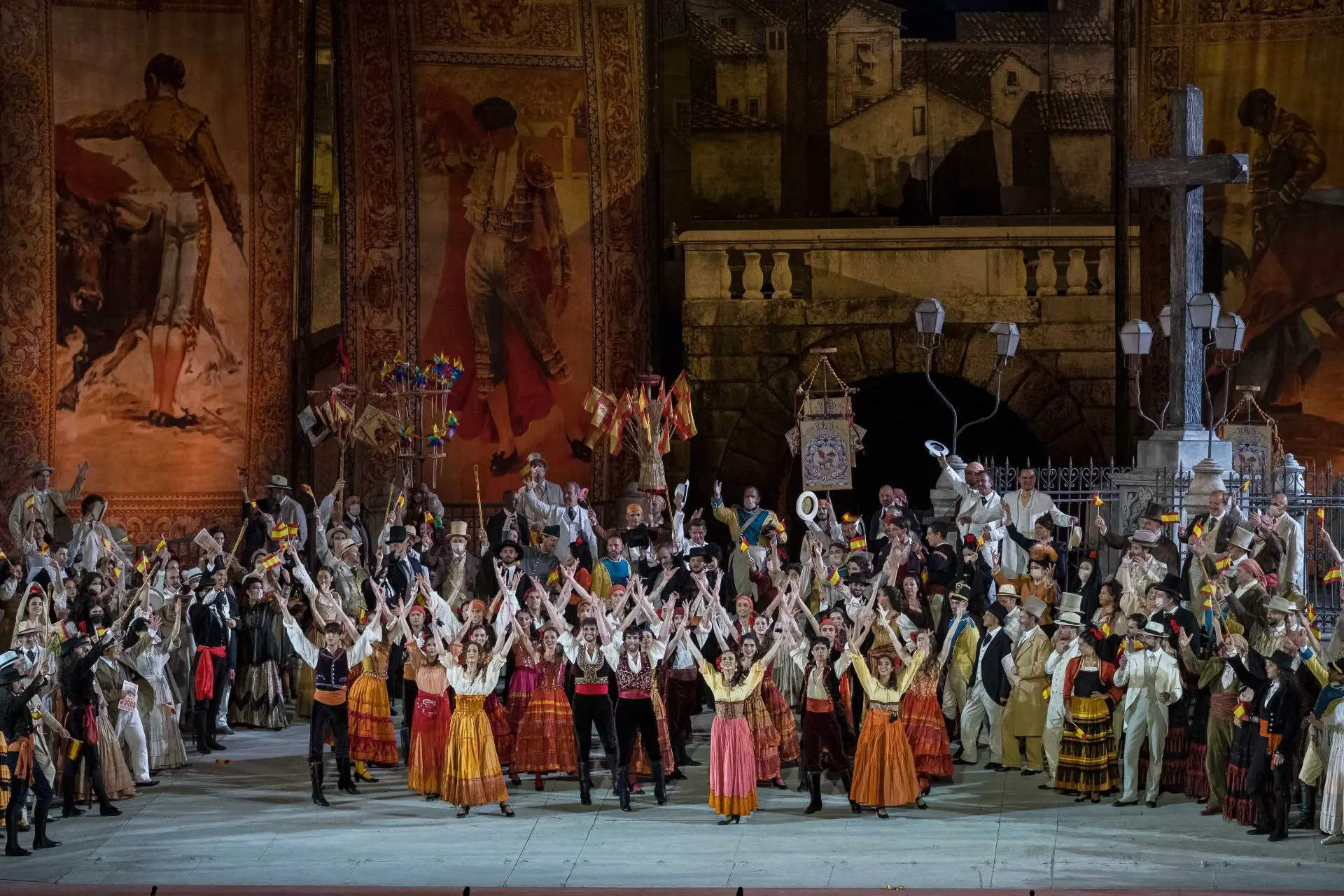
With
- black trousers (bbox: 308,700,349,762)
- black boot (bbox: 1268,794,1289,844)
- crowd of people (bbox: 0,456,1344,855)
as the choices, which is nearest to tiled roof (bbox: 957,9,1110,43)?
crowd of people (bbox: 0,456,1344,855)

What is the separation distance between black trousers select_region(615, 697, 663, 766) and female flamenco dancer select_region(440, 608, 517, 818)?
2.66 feet

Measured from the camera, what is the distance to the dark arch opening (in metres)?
22.5

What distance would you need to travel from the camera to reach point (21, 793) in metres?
13.5

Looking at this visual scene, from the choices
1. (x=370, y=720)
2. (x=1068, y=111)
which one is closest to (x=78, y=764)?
(x=370, y=720)

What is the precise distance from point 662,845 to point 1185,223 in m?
6.85

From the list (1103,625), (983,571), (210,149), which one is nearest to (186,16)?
(210,149)

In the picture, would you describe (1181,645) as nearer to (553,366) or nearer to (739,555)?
(739,555)

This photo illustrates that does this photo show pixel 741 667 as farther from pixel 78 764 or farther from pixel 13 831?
pixel 13 831

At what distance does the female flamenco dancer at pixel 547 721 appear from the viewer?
48.3 feet

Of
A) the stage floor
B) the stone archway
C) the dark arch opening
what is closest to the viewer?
the stage floor

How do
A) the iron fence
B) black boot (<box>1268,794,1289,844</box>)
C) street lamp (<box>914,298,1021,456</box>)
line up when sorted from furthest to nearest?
street lamp (<box>914,298,1021,456</box>) < the iron fence < black boot (<box>1268,794,1289,844</box>)

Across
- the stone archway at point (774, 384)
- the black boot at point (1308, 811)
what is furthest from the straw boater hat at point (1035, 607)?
the stone archway at point (774, 384)

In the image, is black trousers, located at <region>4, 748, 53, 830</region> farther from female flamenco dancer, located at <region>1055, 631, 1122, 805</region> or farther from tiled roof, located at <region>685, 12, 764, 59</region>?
tiled roof, located at <region>685, 12, 764, 59</region>

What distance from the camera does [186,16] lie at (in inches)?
806
